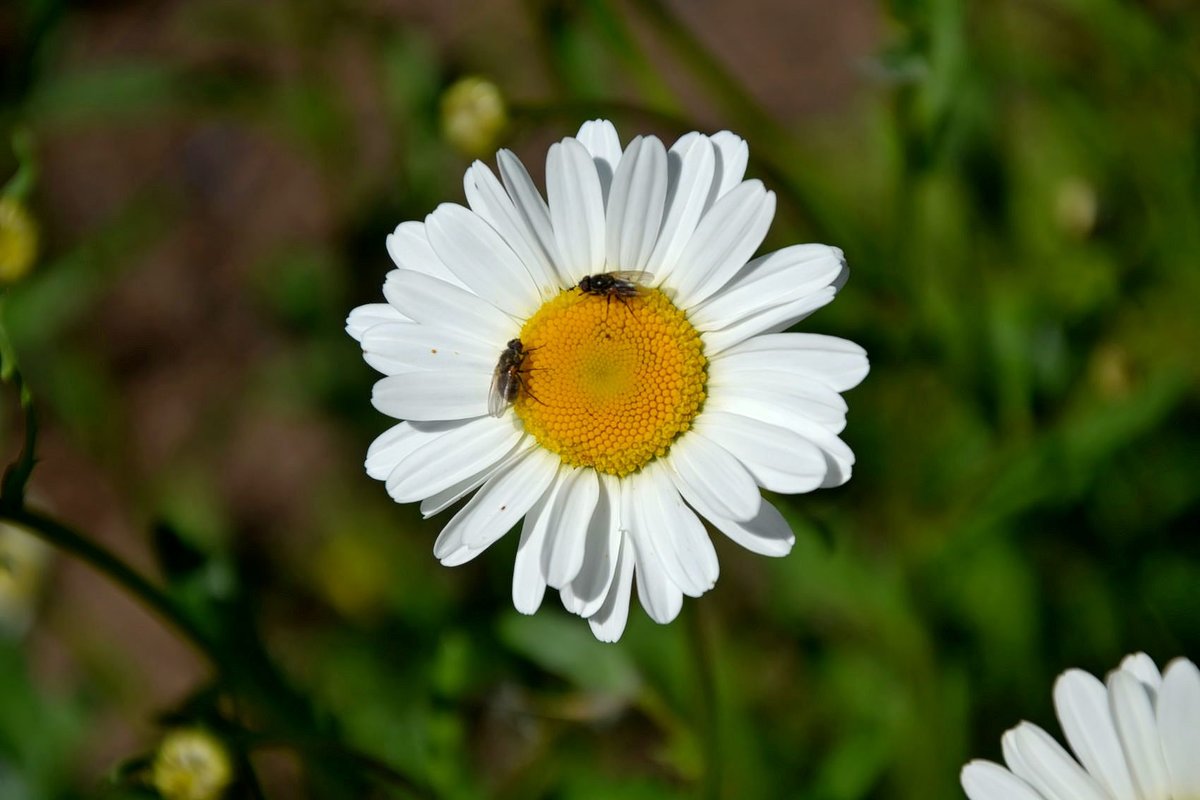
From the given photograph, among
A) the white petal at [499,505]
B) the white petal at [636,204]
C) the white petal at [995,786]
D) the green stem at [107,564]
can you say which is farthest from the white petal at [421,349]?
the white petal at [995,786]

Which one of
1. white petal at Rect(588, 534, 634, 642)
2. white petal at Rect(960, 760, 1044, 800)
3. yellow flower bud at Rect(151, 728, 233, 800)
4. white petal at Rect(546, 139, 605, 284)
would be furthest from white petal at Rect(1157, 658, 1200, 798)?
yellow flower bud at Rect(151, 728, 233, 800)

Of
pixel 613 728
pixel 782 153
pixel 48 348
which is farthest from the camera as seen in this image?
pixel 48 348

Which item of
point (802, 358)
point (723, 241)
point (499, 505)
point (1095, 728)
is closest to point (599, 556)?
point (499, 505)

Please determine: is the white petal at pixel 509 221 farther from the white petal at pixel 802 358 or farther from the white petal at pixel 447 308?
the white petal at pixel 802 358

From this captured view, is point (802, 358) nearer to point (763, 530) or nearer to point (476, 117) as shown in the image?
point (763, 530)

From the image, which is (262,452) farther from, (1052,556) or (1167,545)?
(1167,545)

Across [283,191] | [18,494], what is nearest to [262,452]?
[283,191]

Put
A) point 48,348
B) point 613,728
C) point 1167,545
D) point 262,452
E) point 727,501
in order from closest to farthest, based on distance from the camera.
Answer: point 727,501, point 1167,545, point 613,728, point 48,348, point 262,452
